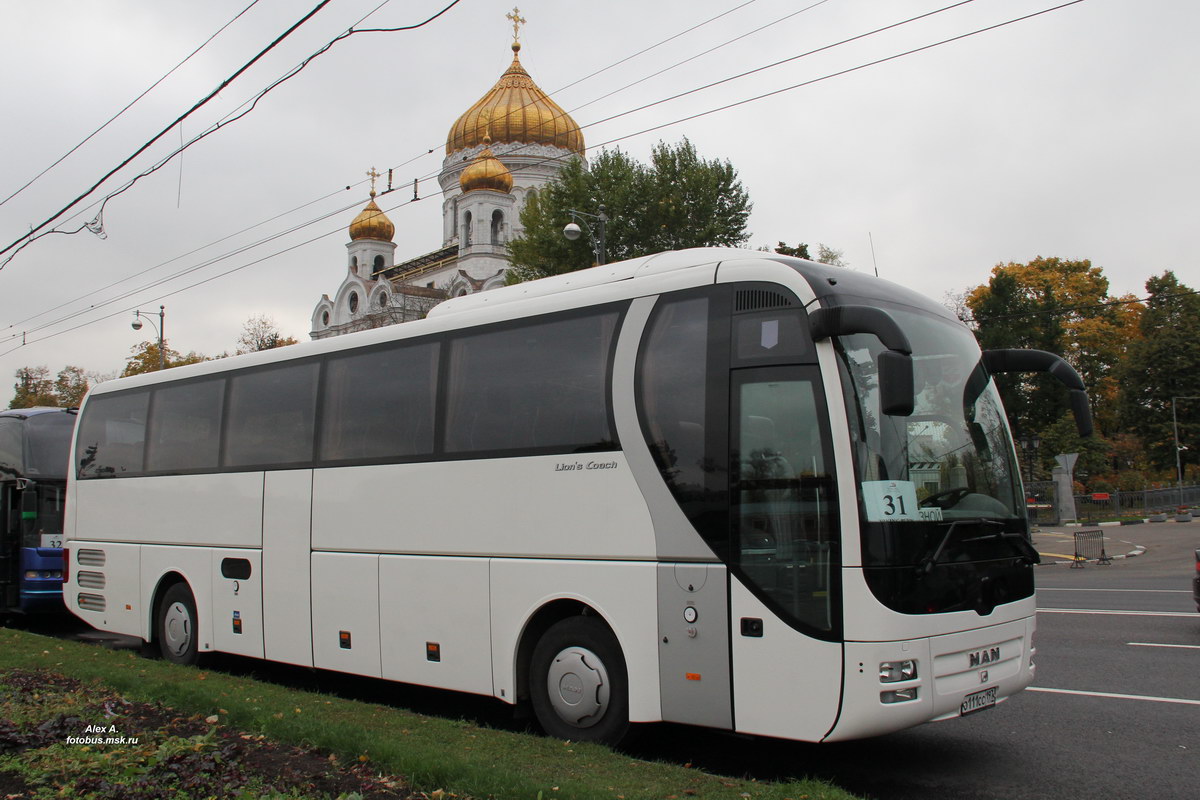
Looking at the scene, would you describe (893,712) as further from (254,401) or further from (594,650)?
(254,401)

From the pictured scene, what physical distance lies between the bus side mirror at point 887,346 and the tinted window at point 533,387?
1.83 metres

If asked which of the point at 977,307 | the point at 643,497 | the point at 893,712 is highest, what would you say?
the point at 977,307

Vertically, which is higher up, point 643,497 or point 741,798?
point 643,497

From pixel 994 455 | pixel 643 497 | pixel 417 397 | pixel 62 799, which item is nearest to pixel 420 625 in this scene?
pixel 417 397

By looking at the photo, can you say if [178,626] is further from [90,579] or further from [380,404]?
[380,404]

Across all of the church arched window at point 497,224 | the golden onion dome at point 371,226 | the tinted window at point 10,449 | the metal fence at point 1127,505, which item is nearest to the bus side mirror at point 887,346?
the tinted window at point 10,449

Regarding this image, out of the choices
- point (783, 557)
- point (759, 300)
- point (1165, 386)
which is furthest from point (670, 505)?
point (1165, 386)

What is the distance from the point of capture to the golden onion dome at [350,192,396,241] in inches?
3383

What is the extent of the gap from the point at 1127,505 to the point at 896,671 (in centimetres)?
4662

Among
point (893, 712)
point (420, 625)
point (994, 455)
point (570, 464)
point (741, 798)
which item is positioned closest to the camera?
point (741, 798)

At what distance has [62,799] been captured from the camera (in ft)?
17.9

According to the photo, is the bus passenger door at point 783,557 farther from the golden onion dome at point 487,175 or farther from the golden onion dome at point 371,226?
the golden onion dome at point 371,226

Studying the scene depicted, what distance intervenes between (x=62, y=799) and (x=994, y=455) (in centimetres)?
→ 588

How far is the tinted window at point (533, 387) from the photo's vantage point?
7.50m
